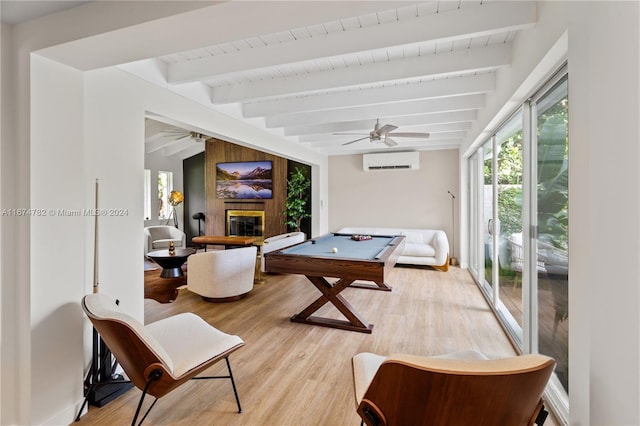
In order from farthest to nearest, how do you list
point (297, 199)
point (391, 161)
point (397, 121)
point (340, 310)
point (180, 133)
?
point (297, 199) → point (180, 133) → point (391, 161) → point (397, 121) → point (340, 310)

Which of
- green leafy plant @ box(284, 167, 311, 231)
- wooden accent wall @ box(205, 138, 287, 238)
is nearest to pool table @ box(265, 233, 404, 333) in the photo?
green leafy plant @ box(284, 167, 311, 231)

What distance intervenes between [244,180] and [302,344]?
5632 mm

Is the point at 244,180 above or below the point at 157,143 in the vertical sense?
below

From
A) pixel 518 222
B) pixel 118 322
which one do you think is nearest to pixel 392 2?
pixel 118 322

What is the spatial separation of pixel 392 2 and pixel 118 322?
1.88 meters

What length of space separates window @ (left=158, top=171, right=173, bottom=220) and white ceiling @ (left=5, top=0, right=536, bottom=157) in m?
5.39

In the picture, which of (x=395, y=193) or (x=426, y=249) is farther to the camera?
(x=395, y=193)

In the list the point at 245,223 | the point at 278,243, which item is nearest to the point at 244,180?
the point at 245,223

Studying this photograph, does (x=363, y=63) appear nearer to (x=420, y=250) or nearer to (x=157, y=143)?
(x=420, y=250)

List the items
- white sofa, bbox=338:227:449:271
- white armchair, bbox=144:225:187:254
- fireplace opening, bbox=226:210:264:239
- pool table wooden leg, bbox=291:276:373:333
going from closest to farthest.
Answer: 1. pool table wooden leg, bbox=291:276:373:333
2. white sofa, bbox=338:227:449:271
3. white armchair, bbox=144:225:187:254
4. fireplace opening, bbox=226:210:264:239

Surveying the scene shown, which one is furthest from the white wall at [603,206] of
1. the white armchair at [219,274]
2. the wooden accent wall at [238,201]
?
the wooden accent wall at [238,201]

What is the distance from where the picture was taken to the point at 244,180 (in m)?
7.78

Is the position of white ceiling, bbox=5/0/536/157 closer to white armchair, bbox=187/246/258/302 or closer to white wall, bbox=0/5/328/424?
white wall, bbox=0/5/328/424

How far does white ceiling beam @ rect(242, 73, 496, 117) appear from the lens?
3.02m
